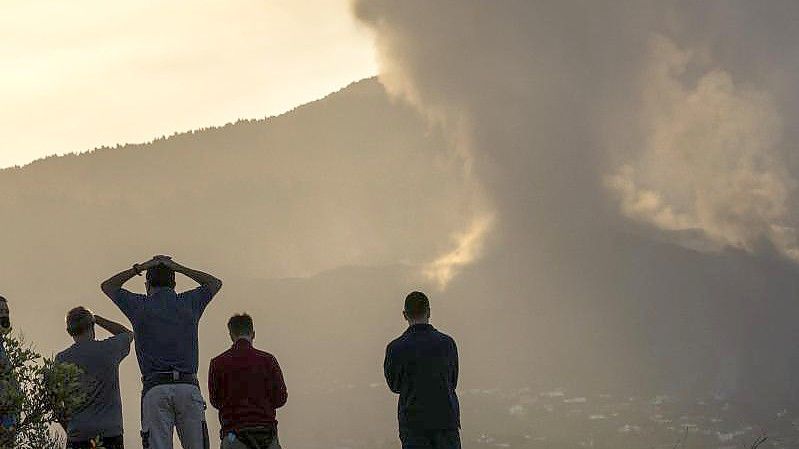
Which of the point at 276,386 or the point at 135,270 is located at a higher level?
the point at 135,270

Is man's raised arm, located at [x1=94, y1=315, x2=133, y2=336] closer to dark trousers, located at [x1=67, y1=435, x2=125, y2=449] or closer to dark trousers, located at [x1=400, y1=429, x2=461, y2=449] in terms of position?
→ dark trousers, located at [x1=67, y1=435, x2=125, y2=449]

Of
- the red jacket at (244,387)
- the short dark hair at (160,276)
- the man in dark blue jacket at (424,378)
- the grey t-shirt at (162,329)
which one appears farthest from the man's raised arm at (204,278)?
the man in dark blue jacket at (424,378)

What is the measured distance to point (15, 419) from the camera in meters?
13.9

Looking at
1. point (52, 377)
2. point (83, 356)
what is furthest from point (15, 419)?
point (83, 356)

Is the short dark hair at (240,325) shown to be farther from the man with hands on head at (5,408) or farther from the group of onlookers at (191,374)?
the man with hands on head at (5,408)

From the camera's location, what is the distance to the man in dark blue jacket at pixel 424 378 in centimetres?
1606

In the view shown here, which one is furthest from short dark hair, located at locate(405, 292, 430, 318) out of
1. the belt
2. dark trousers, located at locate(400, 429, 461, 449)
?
the belt

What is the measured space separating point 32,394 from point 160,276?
2429mm

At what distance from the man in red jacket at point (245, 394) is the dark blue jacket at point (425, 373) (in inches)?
51.9

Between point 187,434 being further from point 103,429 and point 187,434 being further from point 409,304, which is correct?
point 409,304

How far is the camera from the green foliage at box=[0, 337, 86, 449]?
45.1ft

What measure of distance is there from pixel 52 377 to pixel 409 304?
3.89 meters

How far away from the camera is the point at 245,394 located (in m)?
15.7

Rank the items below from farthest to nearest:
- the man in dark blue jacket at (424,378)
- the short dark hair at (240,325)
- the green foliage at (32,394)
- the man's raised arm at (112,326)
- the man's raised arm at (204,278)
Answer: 1. the man's raised arm at (112,326)
2. the man's raised arm at (204,278)
3. the man in dark blue jacket at (424,378)
4. the short dark hair at (240,325)
5. the green foliage at (32,394)
